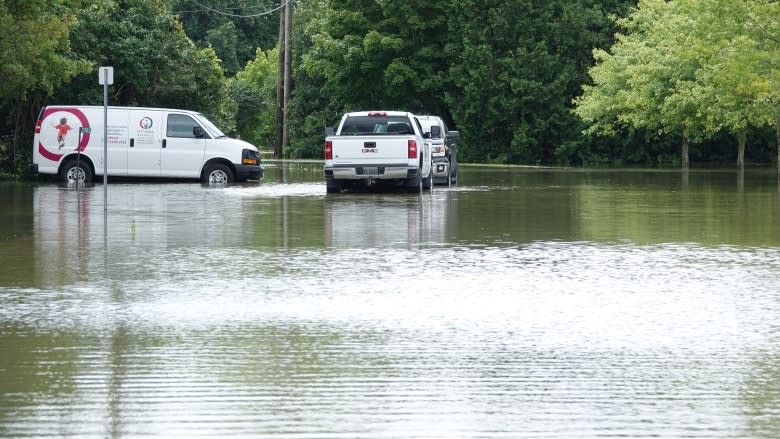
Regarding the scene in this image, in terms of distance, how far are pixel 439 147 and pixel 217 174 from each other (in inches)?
230

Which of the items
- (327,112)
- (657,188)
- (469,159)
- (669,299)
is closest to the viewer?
(669,299)

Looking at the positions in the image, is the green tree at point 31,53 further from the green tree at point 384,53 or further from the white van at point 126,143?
the green tree at point 384,53

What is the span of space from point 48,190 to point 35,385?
24.9 meters

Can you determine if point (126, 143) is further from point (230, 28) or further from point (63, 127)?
point (230, 28)

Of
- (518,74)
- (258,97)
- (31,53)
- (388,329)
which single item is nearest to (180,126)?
(31,53)

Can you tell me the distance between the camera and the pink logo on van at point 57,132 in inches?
1380

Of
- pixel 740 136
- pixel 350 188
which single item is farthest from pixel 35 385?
pixel 740 136

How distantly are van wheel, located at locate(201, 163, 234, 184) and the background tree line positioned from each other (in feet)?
17.2

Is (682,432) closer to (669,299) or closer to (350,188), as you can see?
(669,299)

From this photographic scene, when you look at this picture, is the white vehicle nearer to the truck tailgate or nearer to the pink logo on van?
the truck tailgate

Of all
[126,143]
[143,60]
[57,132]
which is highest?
[143,60]

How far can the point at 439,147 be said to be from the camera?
118ft

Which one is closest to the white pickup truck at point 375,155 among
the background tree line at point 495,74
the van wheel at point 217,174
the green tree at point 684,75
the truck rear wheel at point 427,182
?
the truck rear wheel at point 427,182

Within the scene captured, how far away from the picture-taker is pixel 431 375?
8.93 metres
